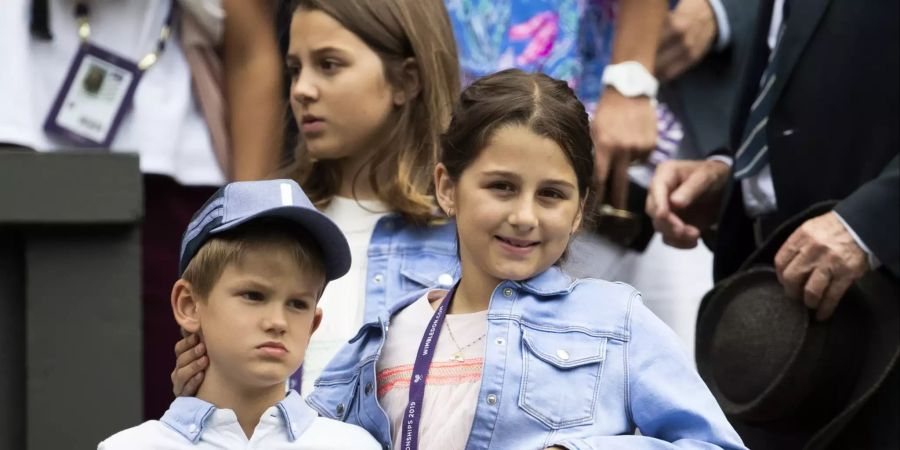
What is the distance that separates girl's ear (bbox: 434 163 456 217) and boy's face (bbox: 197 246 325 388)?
36 cm

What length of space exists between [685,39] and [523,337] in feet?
7.10

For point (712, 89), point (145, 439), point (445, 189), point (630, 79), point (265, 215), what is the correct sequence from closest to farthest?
point (145, 439) < point (265, 215) < point (445, 189) < point (630, 79) < point (712, 89)

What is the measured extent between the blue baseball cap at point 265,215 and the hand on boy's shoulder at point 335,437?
28 cm

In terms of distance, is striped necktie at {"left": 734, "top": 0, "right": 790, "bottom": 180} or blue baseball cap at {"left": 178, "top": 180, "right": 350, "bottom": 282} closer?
blue baseball cap at {"left": 178, "top": 180, "right": 350, "bottom": 282}

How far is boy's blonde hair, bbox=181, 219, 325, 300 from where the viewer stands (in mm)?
3061

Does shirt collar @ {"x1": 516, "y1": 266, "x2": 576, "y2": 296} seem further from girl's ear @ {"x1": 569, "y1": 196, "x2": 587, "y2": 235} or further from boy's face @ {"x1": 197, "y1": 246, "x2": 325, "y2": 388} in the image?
boy's face @ {"x1": 197, "y1": 246, "x2": 325, "y2": 388}

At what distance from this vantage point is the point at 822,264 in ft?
13.3

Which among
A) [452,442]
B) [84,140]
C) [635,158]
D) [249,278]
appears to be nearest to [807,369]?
[635,158]

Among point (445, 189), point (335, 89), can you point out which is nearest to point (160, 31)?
point (335, 89)

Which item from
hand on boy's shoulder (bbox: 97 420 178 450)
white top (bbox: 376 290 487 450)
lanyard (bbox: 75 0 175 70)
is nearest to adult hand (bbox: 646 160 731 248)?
lanyard (bbox: 75 0 175 70)

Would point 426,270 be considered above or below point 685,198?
below

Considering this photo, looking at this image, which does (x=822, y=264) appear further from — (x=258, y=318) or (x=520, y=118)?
(x=258, y=318)

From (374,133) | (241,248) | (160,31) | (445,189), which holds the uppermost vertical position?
(160,31)

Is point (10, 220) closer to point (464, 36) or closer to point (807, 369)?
point (464, 36)
